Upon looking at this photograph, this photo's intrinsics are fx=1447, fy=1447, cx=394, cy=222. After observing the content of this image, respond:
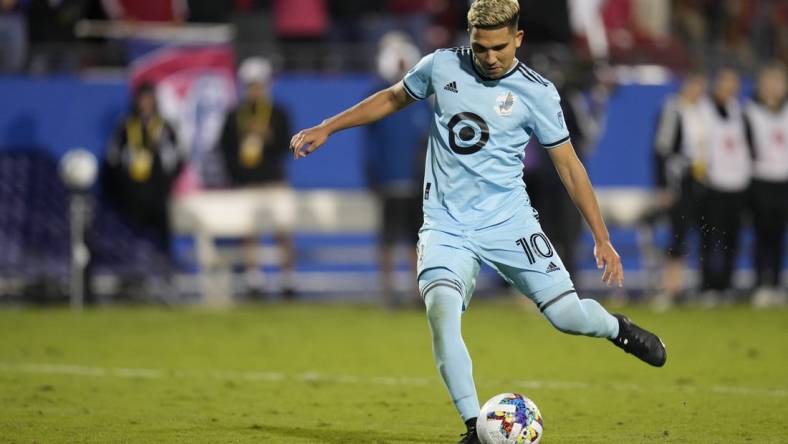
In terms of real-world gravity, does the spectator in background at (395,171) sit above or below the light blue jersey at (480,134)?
below

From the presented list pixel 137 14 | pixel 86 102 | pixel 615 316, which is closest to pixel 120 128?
pixel 86 102

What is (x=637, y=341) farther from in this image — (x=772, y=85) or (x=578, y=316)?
(x=772, y=85)

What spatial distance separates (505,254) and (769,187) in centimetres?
1088

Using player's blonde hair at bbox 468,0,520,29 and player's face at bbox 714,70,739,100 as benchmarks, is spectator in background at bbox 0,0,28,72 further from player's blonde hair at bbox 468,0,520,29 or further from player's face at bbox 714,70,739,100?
player's blonde hair at bbox 468,0,520,29

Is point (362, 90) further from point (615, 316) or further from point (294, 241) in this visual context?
point (615, 316)

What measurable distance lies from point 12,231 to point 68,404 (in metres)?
8.10

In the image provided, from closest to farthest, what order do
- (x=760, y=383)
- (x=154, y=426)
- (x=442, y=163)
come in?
(x=442, y=163) < (x=154, y=426) < (x=760, y=383)

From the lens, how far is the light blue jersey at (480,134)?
293 inches

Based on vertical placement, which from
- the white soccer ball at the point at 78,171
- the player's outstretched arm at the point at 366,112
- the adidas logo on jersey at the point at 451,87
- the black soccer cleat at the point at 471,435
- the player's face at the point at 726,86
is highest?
the adidas logo on jersey at the point at 451,87

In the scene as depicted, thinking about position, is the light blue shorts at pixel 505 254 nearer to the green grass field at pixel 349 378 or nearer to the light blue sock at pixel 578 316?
the light blue sock at pixel 578 316

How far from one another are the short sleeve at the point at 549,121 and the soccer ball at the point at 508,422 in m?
1.35

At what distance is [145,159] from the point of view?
1683cm

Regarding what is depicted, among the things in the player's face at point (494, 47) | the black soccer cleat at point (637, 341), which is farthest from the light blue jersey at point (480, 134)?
the black soccer cleat at point (637, 341)

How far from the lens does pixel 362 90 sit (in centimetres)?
1783
